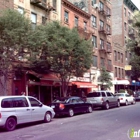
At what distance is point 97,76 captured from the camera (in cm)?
3694

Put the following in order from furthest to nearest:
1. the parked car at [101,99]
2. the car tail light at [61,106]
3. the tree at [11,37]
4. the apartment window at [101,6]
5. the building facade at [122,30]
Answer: the building facade at [122,30], the apartment window at [101,6], the parked car at [101,99], the car tail light at [61,106], the tree at [11,37]

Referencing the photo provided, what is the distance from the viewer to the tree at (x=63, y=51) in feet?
66.5

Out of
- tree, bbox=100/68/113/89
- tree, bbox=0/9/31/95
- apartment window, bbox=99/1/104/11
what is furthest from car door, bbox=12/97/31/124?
apartment window, bbox=99/1/104/11

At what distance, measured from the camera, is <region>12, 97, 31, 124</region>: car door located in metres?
12.4

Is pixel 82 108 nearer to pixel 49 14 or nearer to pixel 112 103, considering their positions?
pixel 112 103

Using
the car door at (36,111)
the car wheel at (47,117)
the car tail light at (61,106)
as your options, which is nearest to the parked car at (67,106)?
the car tail light at (61,106)

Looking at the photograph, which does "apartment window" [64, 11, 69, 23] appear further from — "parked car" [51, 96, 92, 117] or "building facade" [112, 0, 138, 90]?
"building facade" [112, 0, 138, 90]

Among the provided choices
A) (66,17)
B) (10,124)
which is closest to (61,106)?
(10,124)

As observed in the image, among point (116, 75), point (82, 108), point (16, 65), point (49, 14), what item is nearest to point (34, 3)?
point (49, 14)

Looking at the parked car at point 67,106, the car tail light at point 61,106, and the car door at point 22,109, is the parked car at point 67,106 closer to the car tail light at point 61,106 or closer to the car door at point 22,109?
the car tail light at point 61,106

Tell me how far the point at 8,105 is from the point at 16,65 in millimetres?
5414

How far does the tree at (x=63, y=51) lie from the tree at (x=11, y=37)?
13.5ft

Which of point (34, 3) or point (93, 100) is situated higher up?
point (34, 3)

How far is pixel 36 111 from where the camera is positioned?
13.6m
